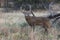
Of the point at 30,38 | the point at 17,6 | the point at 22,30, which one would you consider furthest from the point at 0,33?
the point at 17,6

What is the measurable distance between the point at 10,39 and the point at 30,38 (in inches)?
22.1

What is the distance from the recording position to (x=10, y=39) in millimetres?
6832

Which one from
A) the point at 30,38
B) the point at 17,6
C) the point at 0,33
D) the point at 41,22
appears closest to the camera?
the point at 30,38

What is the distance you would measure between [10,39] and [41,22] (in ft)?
5.97

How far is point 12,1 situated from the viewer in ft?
79.2

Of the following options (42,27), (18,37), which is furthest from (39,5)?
(18,37)

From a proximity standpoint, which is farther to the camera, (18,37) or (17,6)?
(17,6)

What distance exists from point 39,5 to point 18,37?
16713mm

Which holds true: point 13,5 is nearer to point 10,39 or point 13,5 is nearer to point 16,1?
point 16,1

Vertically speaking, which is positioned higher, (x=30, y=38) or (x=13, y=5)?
(x=30, y=38)

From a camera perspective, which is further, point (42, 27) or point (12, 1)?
point (12, 1)

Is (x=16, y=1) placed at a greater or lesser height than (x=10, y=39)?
lesser

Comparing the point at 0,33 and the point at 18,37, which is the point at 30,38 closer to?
the point at 18,37

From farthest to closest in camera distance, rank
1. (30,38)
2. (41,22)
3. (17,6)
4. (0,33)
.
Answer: (17,6) → (41,22) → (0,33) → (30,38)
